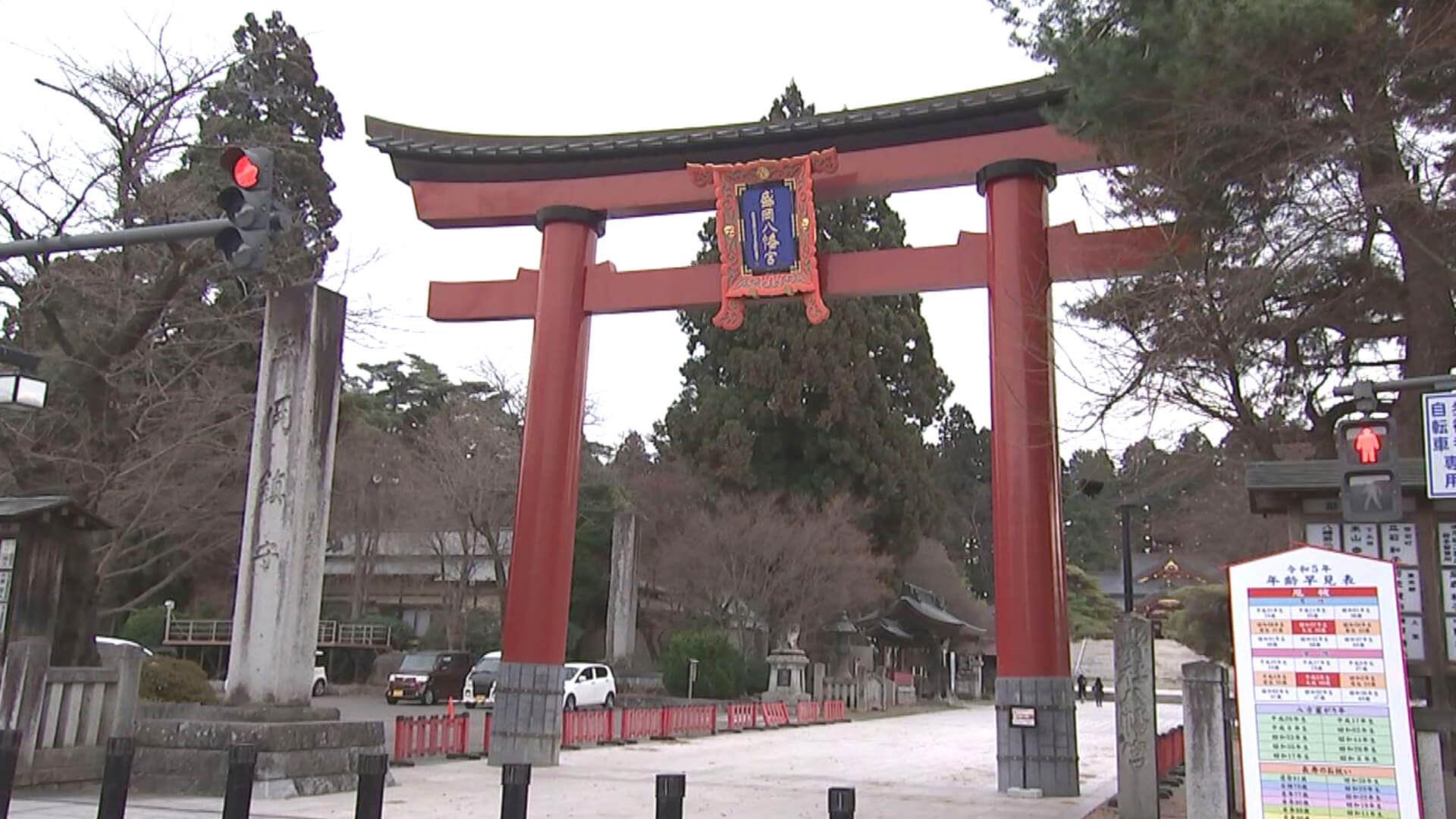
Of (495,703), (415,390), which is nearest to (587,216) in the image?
(495,703)

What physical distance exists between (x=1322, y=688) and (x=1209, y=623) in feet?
51.8

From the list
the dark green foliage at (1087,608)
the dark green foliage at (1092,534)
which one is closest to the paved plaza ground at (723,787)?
the dark green foliage at (1087,608)

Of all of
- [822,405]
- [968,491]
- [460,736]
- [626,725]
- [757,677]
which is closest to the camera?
[460,736]

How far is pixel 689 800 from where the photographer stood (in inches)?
492

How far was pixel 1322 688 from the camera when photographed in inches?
279

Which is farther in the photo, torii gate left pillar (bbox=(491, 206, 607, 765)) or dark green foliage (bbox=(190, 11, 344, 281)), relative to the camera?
dark green foliage (bbox=(190, 11, 344, 281))

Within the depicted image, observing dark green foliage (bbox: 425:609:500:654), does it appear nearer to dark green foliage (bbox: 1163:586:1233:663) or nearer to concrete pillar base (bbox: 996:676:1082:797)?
dark green foliage (bbox: 1163:586:1233:663)

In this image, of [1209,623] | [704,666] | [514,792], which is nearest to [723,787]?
[514,792]

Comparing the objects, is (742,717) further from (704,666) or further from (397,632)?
(397,632)

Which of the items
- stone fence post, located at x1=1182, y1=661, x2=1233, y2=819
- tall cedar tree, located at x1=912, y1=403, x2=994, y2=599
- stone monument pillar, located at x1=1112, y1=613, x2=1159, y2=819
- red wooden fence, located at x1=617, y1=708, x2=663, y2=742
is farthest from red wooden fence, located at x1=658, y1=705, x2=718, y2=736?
tall cedar tree, located at x1=912, y1=403, x2=994, y2=599

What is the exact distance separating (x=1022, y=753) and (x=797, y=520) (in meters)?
20.6

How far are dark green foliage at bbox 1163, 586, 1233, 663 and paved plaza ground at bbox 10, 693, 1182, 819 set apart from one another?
285cm

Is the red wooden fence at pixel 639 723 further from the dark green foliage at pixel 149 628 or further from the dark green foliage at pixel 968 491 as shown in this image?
the dark green foliage at pixel 968 491

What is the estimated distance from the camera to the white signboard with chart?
6.86 m
